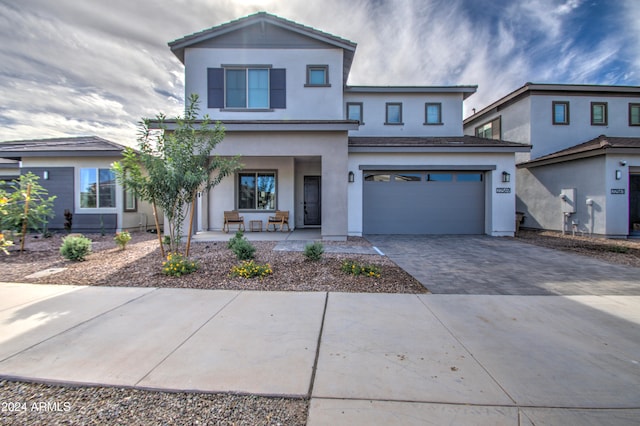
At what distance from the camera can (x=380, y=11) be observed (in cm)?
945

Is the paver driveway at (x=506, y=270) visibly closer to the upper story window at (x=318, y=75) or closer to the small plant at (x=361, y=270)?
the small plant at (x=361, y=270)

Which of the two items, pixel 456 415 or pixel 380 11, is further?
pixel 380 11

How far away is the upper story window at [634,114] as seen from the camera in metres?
13.9

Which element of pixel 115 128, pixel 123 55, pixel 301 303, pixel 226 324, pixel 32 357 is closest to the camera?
pixel 32 357

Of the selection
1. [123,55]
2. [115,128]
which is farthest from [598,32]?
[115,128]

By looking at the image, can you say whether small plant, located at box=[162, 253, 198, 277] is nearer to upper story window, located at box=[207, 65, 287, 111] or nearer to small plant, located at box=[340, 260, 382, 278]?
small plant, located at box=[340, 260, 382, 278]

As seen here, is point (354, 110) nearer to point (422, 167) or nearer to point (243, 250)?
point (422, 167)

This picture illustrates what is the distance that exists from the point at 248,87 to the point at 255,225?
5428mm

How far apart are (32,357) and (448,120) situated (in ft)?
51.0

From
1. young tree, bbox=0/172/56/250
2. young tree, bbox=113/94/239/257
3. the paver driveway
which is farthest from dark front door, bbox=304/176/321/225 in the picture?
young tree, bbox=0/172/56/250

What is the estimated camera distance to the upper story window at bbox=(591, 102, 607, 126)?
1382 cm

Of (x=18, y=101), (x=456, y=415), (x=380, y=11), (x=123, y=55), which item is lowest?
(x=456, y=415)

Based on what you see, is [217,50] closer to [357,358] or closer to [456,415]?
[357,358]

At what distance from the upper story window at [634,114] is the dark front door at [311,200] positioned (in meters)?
16.2
